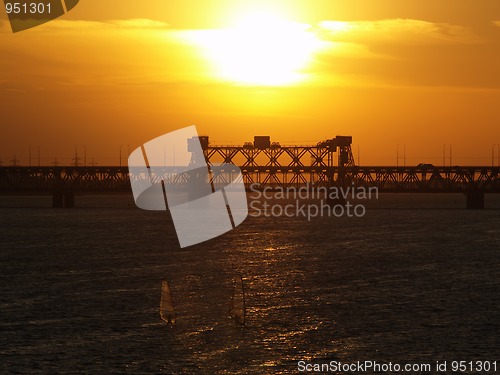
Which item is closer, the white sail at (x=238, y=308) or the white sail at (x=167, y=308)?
the white sail at (x=238, y=308)

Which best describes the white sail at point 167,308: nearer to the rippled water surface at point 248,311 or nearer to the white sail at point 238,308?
the rippled water surface at point 248,311

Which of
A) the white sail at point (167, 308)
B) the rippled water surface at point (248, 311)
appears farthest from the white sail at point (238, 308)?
the white sail at point (167, 308)

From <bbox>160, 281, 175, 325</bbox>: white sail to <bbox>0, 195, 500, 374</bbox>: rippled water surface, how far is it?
61cm

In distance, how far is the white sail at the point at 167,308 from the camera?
162 ft

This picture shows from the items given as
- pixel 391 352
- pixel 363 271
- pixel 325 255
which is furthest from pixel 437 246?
pixel 391 352

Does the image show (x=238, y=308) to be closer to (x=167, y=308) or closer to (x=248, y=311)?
(x=248, y=311)

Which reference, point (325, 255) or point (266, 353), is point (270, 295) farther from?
point (325, 255)

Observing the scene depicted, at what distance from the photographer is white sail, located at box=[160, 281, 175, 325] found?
4938 centimetres

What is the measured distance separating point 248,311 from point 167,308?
15.3 ft

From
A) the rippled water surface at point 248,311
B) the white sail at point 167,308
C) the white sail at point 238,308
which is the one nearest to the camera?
the rippled water surface at point 248,311

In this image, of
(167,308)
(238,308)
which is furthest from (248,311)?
(167,308)

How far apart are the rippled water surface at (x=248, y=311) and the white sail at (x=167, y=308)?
2.00ft

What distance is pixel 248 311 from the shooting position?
52719 millimetres

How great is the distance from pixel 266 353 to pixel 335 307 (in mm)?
14615
